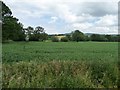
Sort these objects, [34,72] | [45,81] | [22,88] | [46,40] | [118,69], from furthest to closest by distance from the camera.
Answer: [46,40] → [118,69] → [34,72] → [45,81] → [22,88]

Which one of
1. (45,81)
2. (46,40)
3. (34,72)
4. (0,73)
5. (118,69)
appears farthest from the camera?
(46,40)

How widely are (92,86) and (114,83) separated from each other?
84 cm

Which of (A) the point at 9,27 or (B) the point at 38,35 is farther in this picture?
(B) the point at 38,35

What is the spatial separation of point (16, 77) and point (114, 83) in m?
2.77

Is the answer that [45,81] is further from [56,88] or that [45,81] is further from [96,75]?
[96,75]

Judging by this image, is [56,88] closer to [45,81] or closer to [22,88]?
[45,81]

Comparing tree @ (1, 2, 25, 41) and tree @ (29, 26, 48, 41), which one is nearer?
tree @ (1, 2, 25, 41)

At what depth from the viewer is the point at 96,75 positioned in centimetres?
727

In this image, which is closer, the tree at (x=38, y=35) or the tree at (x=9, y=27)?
the tree at (x=9, y=27)

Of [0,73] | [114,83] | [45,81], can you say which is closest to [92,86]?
[114,83]

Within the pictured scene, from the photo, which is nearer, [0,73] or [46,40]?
[0,73]

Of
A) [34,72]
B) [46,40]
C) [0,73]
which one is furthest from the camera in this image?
[46,40]

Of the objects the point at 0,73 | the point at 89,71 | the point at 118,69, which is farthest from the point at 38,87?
the point at 118,69

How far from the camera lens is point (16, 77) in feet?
20.9
